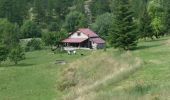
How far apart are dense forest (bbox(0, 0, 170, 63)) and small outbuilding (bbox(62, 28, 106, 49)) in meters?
2.52

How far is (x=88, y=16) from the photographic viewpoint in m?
141

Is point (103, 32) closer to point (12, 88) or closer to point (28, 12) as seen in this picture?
point (28, 12)

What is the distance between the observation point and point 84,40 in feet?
270

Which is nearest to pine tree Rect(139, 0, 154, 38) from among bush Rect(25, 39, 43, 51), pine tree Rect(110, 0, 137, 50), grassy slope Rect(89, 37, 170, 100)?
pine tree Rect(110, 0, 137, 50)

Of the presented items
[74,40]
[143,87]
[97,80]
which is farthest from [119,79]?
[74,40]

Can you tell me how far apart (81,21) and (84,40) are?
33017 mm

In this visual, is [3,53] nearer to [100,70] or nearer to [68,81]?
[68,81]

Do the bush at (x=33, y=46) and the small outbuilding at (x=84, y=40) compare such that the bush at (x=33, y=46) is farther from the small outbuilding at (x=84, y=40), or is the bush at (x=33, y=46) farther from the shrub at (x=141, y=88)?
the shrub at (x=141, y=88)

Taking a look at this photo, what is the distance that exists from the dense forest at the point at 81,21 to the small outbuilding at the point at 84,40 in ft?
8.27

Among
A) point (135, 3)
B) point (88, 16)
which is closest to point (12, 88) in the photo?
point (135, 3)

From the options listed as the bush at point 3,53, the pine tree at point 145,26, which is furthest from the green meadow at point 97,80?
the pine tree at point 145,26

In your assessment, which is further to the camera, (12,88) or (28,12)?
(28,12)

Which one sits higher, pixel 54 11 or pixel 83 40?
pixel 54 11

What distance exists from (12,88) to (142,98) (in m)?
20.0
